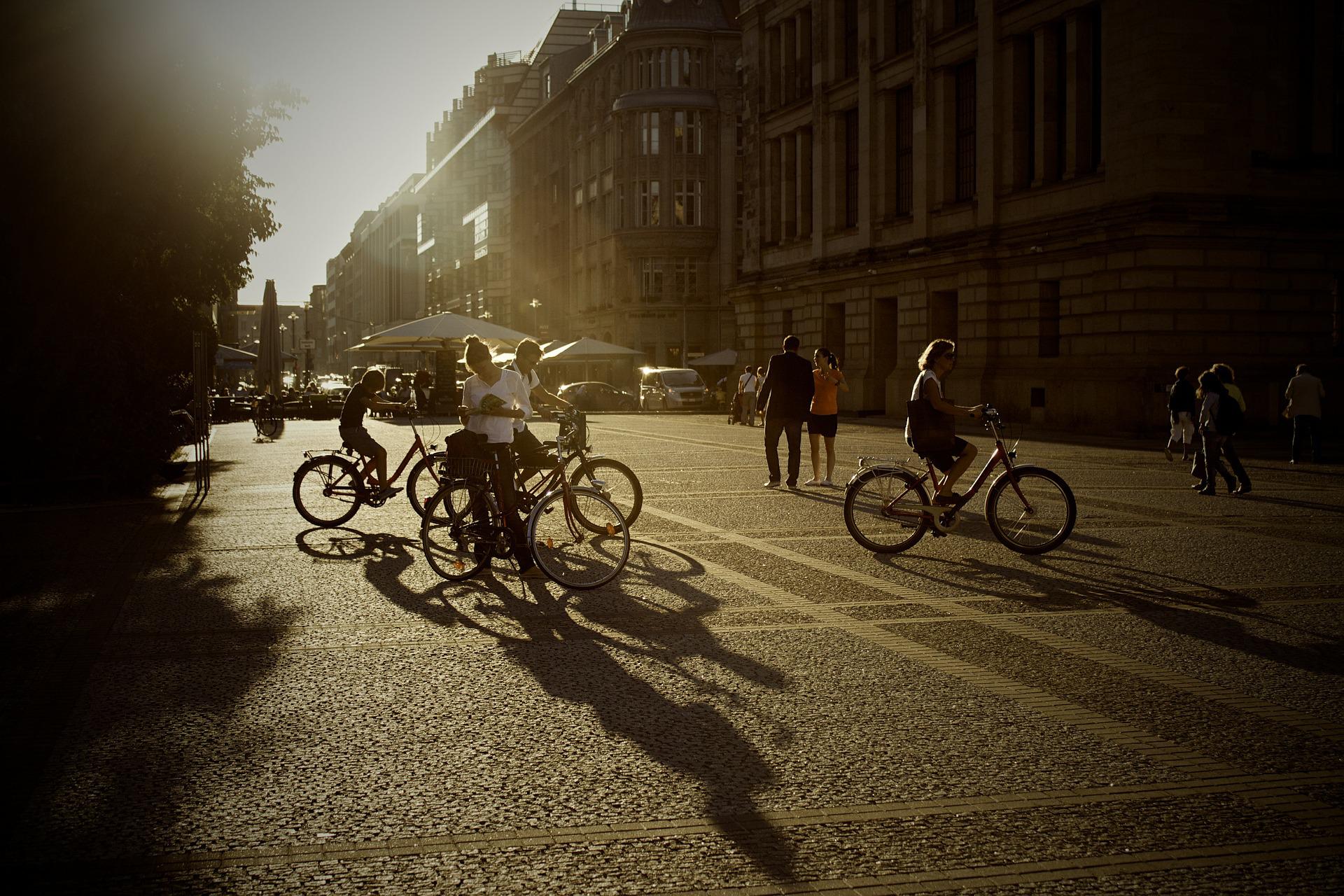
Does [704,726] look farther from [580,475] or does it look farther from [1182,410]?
[1182,410]

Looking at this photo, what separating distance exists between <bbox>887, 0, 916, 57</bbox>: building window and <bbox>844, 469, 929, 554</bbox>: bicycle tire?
1393 inches

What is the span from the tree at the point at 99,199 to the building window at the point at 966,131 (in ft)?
86.5

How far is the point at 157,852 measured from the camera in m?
4.22

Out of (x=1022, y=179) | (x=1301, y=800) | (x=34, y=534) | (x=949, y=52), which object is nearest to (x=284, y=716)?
(x=1301, y=800)

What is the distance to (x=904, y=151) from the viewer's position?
4519 cm

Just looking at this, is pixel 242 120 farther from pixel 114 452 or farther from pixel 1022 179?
pixel 1022 179

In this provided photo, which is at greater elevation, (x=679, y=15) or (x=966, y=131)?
(x=679, y=15)

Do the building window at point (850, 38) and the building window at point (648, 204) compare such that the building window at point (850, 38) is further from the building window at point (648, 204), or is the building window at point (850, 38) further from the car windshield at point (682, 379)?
the building window at point (648, 204)

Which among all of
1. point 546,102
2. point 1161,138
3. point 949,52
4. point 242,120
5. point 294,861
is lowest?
point 294,861

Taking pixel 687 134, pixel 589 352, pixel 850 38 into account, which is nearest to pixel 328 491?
pixel 850 38

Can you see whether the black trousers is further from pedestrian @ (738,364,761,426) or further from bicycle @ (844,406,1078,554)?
pedestrian @ (738,364,761,426)

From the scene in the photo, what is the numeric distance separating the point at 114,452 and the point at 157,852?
44.9 ft

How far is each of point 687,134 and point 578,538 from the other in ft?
217

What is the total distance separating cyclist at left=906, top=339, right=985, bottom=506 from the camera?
11.3m
